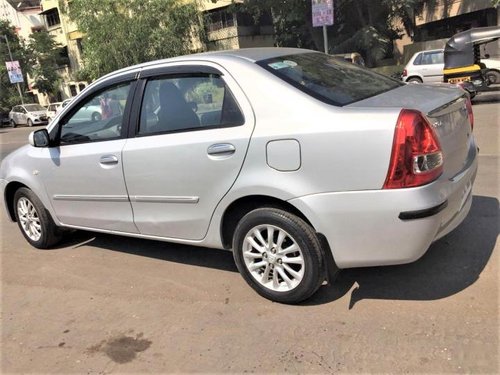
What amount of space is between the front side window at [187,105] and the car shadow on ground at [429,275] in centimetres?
144

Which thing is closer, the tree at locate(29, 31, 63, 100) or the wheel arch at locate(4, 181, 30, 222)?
the wheel arch at locate(4, 181, 30, 222)

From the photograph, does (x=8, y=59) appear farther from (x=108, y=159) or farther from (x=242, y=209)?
(x=242, y=209)

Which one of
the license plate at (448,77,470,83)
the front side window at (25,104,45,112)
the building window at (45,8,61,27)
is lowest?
the front side window at (25,104,45,112)

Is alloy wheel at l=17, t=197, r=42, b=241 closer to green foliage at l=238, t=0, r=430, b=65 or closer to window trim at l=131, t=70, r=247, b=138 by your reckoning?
window trim at l=131, t=70, r=247, b=138

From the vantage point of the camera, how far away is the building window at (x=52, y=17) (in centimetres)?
4775

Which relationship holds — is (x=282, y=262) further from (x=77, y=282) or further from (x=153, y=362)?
(x=77, y=282)

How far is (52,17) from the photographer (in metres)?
48.9

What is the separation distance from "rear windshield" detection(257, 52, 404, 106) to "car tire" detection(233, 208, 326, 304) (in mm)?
853

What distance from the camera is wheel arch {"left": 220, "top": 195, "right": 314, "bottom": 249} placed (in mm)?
3427

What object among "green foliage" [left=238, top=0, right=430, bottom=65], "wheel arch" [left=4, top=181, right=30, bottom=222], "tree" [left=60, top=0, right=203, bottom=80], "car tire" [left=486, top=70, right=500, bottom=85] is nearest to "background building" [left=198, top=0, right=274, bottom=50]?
"tree" [left=60, top=0, right=203, bottom=80]

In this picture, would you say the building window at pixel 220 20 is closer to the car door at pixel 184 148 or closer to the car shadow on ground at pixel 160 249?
the car shadow on ground at pixel 160 249

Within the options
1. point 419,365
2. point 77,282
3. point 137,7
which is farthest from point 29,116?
point 419,365

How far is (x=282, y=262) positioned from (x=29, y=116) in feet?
108

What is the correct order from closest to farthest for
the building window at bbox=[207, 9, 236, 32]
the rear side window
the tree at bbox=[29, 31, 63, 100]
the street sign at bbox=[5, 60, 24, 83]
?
the rear side window < the building window at bbox=[207, 9, 236, 32] < the street sign at bbox=[5, 60, 24, 83] < the tree at bbox=[29, 31, 63, 100]
